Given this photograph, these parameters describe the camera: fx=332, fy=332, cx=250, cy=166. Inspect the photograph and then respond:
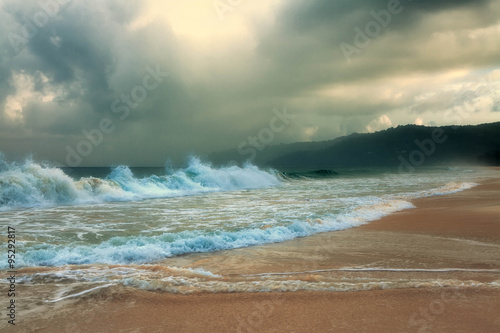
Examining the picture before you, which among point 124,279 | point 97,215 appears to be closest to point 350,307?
point 124,279

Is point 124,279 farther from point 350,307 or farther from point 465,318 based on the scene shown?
point 465,318

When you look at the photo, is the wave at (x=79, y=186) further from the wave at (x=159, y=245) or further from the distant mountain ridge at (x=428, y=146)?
the distant mountain ridge at (x=428, y=146)

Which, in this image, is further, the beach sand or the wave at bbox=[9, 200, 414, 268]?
the wave at bbox=[9, 200, 414, 268]

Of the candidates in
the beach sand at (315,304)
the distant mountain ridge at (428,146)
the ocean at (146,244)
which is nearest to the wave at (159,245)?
the ocean at (146,244)

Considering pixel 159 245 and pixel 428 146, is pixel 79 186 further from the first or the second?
pixel 428 146

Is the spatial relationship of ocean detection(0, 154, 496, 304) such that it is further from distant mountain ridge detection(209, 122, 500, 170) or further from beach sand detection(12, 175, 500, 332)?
distant mountain ridge detection(209, 122, 500, 170)

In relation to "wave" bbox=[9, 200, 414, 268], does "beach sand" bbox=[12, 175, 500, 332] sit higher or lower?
lower

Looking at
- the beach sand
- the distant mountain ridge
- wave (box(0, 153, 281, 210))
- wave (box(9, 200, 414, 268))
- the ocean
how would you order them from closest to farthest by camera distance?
1. the beach sand
2. the ocean
3. wave (box(9, 200, 414, 268))
4. wave (box(0, 153, 281, 210))
5. the distant mountain ridge

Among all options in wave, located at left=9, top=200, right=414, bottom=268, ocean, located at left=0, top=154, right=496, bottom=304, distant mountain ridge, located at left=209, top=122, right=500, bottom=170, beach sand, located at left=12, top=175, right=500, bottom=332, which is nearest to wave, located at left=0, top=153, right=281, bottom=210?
ocean, located at left=0, top=154, right=496, bottom=304

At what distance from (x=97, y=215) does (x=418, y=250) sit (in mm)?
12073

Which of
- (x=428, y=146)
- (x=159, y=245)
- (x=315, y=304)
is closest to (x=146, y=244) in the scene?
(x=159, y=245)

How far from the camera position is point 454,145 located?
492 feet

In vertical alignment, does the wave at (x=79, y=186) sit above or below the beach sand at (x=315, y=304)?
above

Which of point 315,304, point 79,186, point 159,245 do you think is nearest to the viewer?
point 315,304
